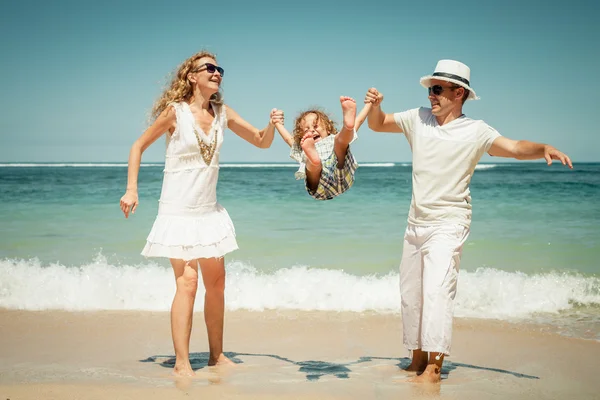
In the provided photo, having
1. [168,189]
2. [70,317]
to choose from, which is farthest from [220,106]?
[70,317]

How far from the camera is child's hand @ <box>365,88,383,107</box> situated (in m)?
4.27

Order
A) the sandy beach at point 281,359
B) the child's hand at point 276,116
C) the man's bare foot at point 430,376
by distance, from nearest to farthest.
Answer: the sandy beach at point 281,359, the man's bare foot at point 430,376, the child's hand at point 276,116

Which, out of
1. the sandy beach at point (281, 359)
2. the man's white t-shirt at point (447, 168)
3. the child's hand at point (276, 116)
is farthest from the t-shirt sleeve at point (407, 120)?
the sandy beach at point (281, 359)

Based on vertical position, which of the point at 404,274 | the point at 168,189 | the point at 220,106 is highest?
the point at 220,106

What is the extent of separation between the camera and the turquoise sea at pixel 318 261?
7238 millimetres

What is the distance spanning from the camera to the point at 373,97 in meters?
4.28

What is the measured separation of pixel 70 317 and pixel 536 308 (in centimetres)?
507

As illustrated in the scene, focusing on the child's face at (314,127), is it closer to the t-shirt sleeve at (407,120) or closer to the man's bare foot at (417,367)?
the t-shirt sleeve at (407,120)

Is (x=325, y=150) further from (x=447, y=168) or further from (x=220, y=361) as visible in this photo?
(x=220, y=361)

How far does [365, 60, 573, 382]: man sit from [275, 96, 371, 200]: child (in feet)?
1.07

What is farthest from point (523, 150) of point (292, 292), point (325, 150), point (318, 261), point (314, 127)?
point (318, 261)

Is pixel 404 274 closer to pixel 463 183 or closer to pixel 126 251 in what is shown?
pixel 463 183

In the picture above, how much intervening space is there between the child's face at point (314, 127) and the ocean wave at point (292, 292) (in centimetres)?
295

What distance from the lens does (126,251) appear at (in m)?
10.8
